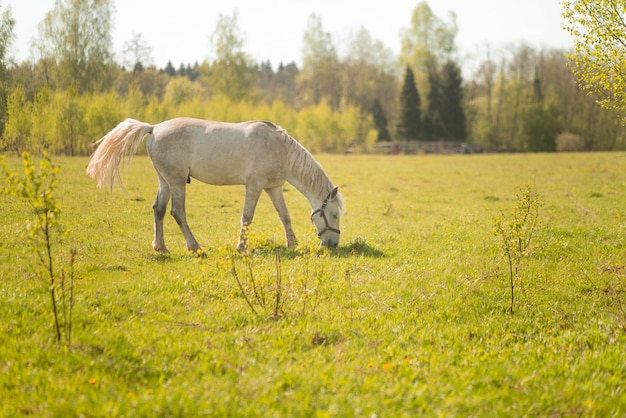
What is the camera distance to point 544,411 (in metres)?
3.97

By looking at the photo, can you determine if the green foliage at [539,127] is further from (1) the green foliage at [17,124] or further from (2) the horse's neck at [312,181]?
(1) the green foliage at [17,124]

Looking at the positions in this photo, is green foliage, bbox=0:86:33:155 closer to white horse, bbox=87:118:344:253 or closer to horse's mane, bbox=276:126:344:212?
white horse, bbox=87:118:344:253

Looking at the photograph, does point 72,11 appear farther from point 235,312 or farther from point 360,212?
point 235,312

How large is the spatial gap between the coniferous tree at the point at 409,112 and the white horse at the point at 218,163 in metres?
55.7

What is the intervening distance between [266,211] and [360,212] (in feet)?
9.23

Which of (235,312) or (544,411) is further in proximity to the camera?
(235,312)

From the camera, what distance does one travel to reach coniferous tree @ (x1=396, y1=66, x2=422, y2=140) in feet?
205

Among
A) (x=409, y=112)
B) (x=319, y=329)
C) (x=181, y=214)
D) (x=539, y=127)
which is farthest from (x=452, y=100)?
(x=319, y=329)

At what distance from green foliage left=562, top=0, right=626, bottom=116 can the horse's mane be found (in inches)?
195

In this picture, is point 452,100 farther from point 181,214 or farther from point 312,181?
point 181,214

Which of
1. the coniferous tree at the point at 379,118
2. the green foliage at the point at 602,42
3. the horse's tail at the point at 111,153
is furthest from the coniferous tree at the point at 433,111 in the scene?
the horse's tail at the point at 111,153

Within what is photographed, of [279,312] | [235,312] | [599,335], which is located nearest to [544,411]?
[599,335]

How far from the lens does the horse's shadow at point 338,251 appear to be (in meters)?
9.02

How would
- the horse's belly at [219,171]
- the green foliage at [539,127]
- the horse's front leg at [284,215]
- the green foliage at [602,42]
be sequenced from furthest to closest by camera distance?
1. the green foliage at [539,127]
2. the horse's front leg at [284,215]
3. the horse's belly at [219,171]
4. the green foliage at [602,42]
